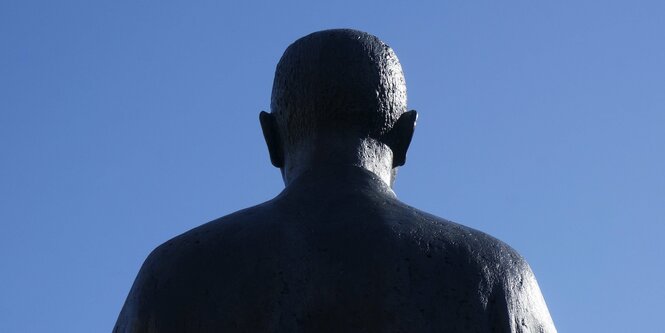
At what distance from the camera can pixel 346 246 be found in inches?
206

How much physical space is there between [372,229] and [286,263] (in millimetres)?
343

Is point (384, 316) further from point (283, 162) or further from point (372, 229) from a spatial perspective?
point (283, 162)

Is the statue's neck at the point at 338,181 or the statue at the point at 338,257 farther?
the statue's neck at the point at 338,181

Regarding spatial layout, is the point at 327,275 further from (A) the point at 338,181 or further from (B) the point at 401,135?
(B) the point at 401,135

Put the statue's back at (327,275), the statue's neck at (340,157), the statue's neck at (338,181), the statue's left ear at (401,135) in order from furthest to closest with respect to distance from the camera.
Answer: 1. the statue's left ear at (401,135)
2. the statue's neck at (340,157)
3. the statue's neck at (338,181)
4. the statue's back at (327,275)

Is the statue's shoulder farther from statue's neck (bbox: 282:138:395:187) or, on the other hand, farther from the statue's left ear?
the statue's left ear

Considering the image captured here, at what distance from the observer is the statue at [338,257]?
5.07 metres

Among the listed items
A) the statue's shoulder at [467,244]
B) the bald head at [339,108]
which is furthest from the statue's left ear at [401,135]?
the statue's shoulder at [467,244]

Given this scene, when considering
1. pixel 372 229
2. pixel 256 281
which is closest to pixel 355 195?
pixel 372 229

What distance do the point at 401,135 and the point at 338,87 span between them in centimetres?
34

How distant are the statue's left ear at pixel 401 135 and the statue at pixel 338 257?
0.05 feet

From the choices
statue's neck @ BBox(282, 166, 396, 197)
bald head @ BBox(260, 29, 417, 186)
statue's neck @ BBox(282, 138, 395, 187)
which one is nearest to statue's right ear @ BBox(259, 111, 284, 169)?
bald head @ BBox(260, 29, 417, 186)

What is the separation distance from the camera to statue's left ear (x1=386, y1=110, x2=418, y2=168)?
5867 millimetres

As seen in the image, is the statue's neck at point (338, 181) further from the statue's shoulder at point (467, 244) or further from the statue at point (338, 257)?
the statue's shoulder at point (467, 244)
